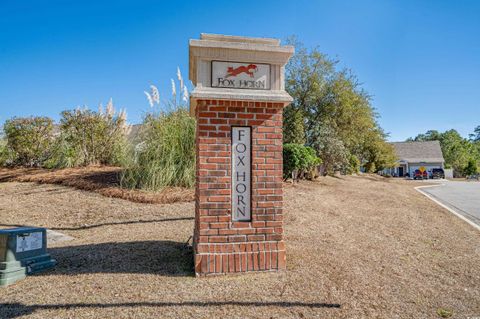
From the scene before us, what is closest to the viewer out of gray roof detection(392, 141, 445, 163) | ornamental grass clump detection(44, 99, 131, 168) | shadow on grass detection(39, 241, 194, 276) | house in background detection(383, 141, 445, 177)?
shadow on grass detection(39, 241, 194, 276)

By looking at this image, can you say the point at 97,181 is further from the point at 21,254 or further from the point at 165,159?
the point at 21,254

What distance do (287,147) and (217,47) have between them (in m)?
7.77

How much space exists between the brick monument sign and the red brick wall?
0.04 feet

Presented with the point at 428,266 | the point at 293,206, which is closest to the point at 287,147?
the point at 293,206

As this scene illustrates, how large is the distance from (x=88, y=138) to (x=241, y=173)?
9169mm

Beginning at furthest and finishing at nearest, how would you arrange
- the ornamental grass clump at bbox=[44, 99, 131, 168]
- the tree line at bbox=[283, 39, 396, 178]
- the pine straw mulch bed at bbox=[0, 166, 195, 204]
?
1. the tree line at bbox=[283, 39, 396, 178]
2. the ornamental grass clump at bbox=[44, 99, 131, 168]
3. the pine straw mulch bed at bbox=[0, 166, 195, 204]

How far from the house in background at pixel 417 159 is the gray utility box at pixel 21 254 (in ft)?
170

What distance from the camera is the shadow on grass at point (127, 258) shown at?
12.7 feet

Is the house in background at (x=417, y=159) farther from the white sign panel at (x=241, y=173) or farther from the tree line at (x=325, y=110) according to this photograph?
the white sign panel at (x=241, y=173)

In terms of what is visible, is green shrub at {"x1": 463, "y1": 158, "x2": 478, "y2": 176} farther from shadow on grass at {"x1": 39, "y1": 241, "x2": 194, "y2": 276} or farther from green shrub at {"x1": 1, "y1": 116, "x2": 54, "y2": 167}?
shadow on grass at {"x1": 39, "y1": 241, "x2": 194, "y2": 276}

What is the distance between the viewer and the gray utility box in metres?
3.58

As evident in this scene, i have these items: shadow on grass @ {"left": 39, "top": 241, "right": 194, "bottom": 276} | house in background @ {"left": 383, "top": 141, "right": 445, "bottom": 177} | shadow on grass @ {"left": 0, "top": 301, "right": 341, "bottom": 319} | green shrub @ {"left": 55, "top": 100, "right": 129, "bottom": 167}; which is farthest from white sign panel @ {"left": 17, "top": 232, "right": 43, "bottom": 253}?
house in background @ {"left": 383, "top": 141, "right": 445, "bottom": 177}

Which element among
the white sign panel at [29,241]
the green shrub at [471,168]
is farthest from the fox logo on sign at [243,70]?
the green shrub at [471,168]

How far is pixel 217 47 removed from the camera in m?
3.77
